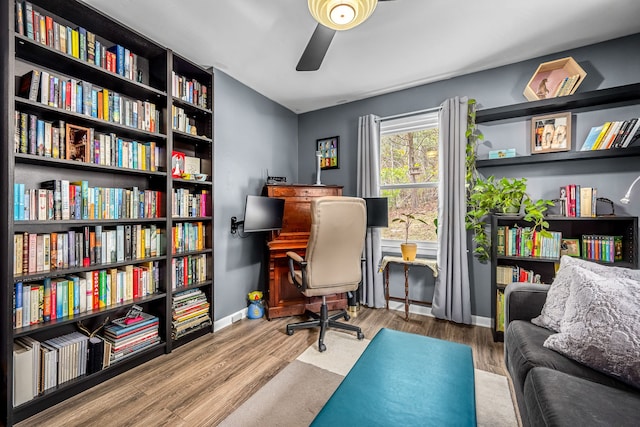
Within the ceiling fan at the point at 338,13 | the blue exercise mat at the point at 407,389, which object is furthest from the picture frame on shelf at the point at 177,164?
the blue exercise mat at the point at 407,389

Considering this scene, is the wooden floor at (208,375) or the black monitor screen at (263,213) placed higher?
the black monitor screen at (263,213)

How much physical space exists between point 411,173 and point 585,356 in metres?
2.42

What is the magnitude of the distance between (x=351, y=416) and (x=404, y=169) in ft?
9.55

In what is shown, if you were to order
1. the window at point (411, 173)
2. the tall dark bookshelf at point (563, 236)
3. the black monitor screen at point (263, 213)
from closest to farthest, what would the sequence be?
the tall dark bookshelf at point (563, 236) < the black monitor screen at point (263, 213) < the window at point (411, 173)

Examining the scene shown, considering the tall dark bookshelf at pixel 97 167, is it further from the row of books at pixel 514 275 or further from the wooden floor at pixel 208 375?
the row of books at pixel 514 275

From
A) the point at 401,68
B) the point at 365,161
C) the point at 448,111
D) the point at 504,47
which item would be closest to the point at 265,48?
the point at 401,68

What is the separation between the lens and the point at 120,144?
6.70 ft

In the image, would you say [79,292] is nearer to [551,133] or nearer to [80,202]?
[80,202]

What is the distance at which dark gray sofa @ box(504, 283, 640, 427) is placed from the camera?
87 centimetres

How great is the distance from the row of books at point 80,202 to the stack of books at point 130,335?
82 cm

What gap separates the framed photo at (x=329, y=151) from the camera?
12.0 feet

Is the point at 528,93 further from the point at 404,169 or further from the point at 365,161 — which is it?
the point at 365,161

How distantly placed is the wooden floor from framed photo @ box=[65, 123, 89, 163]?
1546 millimetres

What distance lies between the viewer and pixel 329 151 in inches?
146
